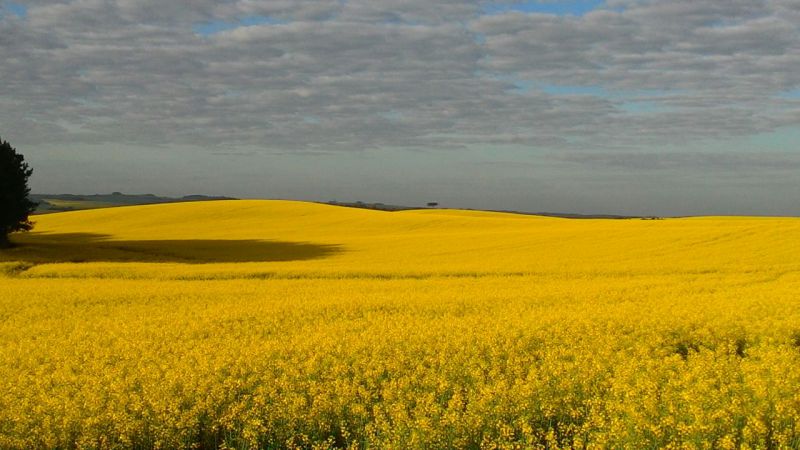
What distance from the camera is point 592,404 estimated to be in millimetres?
7812

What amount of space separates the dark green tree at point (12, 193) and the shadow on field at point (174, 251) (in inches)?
43.2

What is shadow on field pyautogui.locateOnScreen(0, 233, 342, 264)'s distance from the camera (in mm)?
29427

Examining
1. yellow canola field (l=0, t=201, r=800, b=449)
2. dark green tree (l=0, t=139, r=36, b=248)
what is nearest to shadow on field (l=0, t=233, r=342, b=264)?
dark green tree (l=0, t=139, r=36, b=248)

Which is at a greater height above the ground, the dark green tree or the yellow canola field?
the dark green tree

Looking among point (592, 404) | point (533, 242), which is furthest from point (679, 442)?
point (533, 242)

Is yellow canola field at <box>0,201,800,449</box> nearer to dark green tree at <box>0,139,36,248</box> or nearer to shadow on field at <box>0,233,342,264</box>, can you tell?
shadow on field at <box>0,233,342,264</box>

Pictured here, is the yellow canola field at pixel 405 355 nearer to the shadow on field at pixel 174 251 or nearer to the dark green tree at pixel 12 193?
the shadow on field at pixel 174 251

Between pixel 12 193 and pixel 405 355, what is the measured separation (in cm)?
3097

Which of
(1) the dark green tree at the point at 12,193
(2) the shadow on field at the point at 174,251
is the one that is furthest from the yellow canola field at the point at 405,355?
(1) the dark green tree at the point at 12,193

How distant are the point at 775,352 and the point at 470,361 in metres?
4.71

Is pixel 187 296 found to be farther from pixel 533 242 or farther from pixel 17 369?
pixel 533 242

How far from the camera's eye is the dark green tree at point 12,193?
108ft

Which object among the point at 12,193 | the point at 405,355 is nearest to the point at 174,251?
the point at 12,193

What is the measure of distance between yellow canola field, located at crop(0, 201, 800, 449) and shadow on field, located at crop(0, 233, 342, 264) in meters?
4.55
